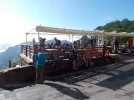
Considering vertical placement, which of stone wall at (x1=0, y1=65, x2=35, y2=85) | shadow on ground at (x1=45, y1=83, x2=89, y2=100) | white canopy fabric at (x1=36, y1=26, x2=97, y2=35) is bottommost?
shadow on ground at (x1=45, y1=83, x2=89, y2=100)

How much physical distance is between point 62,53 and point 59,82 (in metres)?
3.45

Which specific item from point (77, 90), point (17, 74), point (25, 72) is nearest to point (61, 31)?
point (25, 72)

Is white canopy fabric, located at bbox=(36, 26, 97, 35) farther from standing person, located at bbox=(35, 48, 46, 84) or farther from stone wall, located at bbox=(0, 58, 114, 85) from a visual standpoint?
standing person, located at bbox=(35, 48, 46, 84)

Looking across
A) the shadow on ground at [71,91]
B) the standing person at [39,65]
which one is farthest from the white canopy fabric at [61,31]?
the shadow on ground at [71,91]

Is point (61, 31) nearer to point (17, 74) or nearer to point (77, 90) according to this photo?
point (17, 74)

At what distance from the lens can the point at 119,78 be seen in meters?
9.88

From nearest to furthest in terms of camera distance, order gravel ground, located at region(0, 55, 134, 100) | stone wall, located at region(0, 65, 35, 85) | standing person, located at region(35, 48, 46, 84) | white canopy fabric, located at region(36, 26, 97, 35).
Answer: gravel ground, located at region(0, 55, 134, 100) → stone wall, located at region(0, 65, 35, 85) → standing person, located at region(35, 48, 46, 84) → white canopy fabric, located at region(36, 26, 97, 35)

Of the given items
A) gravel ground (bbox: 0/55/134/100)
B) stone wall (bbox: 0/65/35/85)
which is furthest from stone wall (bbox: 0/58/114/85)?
gravel ground (bbox: 0/55/134/100)

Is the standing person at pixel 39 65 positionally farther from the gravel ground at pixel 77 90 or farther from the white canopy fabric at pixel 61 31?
the white canopy fabric at pixel 61 31

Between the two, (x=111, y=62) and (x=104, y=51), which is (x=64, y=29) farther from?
(x=111, y=62)

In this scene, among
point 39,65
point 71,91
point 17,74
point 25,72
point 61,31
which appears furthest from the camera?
point 61,31

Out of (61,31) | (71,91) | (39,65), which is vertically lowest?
(71,91)

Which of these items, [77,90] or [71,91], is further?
[77,90]

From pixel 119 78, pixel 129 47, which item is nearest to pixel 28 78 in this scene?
pixel 119 78
